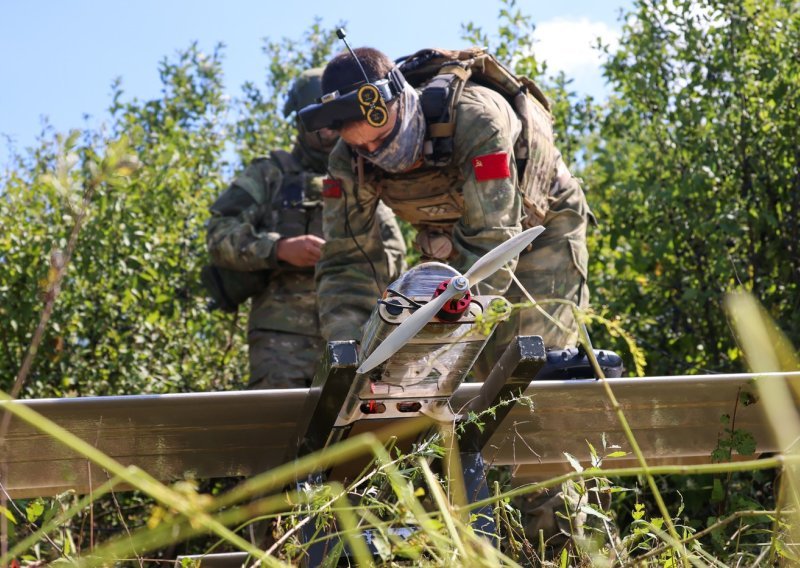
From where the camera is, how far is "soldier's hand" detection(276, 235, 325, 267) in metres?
6.91

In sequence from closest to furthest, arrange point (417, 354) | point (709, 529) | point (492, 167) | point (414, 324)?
point (709, 529) → point (414, 324) → point (417, 354) → point (492, 167)

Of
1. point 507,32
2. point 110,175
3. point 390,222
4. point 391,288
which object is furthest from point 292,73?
point 110,175

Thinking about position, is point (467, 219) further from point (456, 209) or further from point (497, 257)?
point (497, 257)

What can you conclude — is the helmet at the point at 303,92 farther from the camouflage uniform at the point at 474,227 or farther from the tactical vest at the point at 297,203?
the camouflage uniform at the point at 474,227

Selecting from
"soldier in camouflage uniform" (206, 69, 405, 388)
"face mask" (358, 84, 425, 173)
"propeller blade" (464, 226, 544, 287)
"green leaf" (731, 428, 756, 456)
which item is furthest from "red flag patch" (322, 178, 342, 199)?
"green leaf" (731, 428, 756, 456)

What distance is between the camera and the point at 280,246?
23.0 ft

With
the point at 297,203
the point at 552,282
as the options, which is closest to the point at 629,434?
the point at 552,282

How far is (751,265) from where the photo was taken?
20.5 ft

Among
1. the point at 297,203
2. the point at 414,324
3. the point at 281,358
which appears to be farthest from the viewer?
the point at 297,203

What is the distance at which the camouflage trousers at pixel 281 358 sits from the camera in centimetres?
695

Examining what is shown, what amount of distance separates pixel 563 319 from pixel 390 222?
175 centimetres

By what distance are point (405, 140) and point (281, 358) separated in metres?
2.58

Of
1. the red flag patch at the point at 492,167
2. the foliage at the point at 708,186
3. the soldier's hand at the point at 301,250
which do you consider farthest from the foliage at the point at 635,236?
the red flag patch at the point at 492,167

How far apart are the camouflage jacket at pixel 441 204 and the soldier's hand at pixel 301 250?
1309 millimetres
